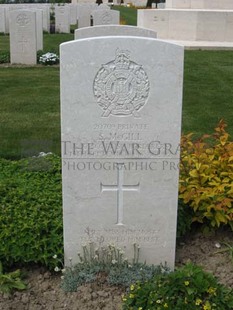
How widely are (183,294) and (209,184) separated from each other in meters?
1.28

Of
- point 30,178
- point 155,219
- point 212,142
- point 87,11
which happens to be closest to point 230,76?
point 212,142

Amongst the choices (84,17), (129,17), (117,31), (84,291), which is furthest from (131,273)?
(129,17)

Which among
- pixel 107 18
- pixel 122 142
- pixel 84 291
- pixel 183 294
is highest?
pixel 107 18

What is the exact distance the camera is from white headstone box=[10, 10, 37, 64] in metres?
12.1

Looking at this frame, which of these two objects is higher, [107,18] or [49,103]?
[107,18]

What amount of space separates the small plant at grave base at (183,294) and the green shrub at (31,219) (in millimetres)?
767

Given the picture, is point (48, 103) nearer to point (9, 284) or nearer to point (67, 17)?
point (9, 284)

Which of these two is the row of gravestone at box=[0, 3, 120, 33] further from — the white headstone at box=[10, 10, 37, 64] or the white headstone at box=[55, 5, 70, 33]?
the white headstone at box=[10, 10, 37, 64]

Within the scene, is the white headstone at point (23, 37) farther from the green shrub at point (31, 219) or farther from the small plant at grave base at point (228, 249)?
the small plant at grave base at point (228, 249)

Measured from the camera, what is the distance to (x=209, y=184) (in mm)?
4059

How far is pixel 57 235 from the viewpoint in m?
3.66

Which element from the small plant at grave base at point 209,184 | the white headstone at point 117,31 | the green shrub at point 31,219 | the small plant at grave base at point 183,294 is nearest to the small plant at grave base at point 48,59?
the white headstone at point 117,31

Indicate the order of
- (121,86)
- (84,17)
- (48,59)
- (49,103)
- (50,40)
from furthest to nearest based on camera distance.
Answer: (84,17) → (50,40) → (48,59) → (49,103) → (121,86)

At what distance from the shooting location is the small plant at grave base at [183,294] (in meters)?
2.89
